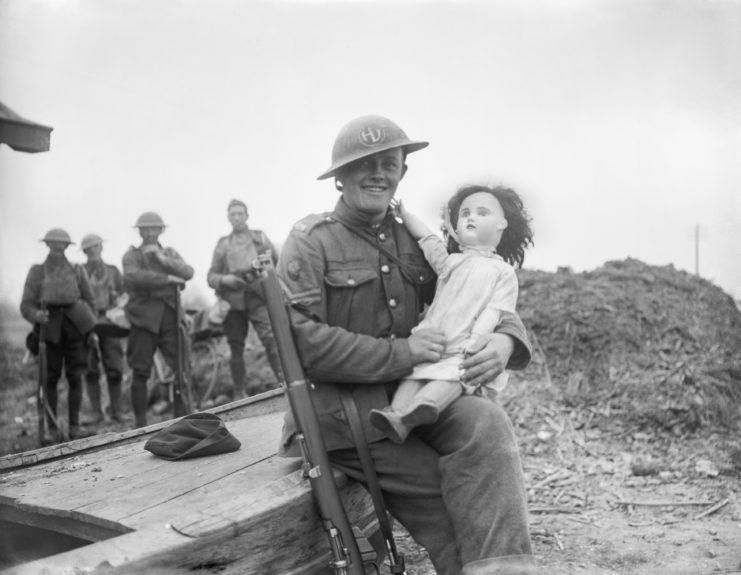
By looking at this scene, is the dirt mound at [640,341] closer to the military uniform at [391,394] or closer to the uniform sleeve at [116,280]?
the military uniform at [391,394]

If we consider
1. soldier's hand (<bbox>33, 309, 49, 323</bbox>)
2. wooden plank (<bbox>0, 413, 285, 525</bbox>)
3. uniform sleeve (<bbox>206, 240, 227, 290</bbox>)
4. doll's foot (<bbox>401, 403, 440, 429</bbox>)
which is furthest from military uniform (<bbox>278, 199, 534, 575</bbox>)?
soldier's hand (<bbox>33, 309, 49, 323</bbox>)

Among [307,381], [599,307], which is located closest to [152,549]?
[307,381]

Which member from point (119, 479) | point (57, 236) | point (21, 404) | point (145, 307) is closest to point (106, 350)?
point (145, 307)

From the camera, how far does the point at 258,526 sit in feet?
6.97

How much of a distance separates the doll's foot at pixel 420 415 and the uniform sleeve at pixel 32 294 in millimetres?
5397

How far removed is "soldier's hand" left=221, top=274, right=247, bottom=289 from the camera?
712cm

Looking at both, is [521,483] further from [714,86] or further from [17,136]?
[714,86]

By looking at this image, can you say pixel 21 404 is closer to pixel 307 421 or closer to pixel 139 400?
pixel 139 400

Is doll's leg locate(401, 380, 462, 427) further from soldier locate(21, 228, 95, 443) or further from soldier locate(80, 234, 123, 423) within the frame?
soldier locate(80, 234, 123, 423)

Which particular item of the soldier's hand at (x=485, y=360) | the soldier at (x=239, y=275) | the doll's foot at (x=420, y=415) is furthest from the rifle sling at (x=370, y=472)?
the soldier at (x=239, y=275)

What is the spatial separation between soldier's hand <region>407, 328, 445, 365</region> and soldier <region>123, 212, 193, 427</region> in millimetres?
4720

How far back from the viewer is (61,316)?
6.91 m

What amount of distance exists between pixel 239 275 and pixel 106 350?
6.22 feet

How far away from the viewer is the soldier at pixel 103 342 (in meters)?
7.77
